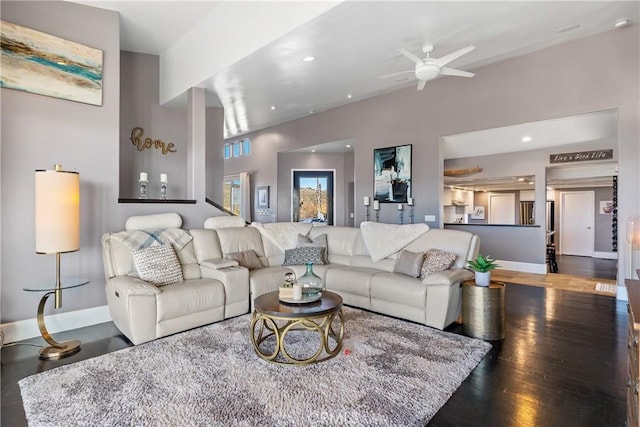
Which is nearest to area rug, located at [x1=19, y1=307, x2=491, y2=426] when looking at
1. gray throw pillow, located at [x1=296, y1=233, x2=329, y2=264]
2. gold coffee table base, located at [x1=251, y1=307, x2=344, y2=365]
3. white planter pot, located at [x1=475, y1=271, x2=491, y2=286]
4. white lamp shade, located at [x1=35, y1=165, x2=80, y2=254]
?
gold coffee table base, located at [x1=251, y1=307, x2=344, y2=365]

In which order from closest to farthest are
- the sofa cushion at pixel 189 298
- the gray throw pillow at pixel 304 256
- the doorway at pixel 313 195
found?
the sofa cushion at pixel 189 298, the gray throw pillow at pixel 304 256, the doorway at pixel 313 195

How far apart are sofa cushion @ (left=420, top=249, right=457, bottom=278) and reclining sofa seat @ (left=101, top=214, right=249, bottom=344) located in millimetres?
2012

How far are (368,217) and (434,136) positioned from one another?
2.08 m

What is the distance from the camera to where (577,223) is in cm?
945

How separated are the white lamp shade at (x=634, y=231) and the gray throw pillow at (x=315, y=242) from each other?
11.6 feet

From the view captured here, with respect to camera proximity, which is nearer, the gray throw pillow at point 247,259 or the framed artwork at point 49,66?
the framed artwork at point 49,66

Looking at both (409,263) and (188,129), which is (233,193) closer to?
(188,129)

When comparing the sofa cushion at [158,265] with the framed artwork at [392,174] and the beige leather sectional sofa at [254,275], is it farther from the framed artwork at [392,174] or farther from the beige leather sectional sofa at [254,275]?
the framed artwork at [392,174]

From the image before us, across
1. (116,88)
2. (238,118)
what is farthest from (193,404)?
(238,118)

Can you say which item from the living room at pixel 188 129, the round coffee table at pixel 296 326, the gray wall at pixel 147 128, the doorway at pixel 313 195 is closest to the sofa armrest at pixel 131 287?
the living room at pixel 188 129

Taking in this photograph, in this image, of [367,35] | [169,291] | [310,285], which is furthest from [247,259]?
[367,35]

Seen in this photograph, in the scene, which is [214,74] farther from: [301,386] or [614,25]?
[614,25]

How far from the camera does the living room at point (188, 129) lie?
325 centimetres

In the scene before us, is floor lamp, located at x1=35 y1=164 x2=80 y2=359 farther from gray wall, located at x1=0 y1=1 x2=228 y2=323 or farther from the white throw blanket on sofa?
the white throw blanket on sofa
